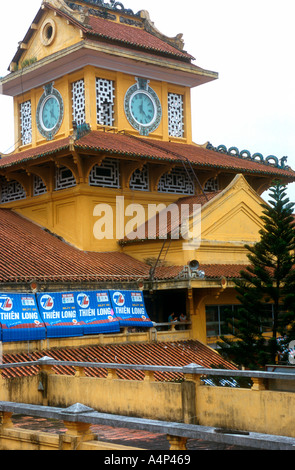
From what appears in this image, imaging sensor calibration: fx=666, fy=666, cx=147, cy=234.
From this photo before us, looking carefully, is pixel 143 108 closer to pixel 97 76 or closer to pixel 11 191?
pixel 97 76

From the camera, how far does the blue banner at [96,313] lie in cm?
1717

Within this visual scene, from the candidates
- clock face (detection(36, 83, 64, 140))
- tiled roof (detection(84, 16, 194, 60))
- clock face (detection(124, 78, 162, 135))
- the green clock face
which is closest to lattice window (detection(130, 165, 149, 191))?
clock face (detection(124, 78, 162, 135))

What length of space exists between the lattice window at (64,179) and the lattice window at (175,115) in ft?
17.2

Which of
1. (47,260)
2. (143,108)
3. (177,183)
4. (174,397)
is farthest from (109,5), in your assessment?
(174,397)

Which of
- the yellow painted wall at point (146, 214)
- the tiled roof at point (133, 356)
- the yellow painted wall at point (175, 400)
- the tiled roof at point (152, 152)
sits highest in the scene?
the tiled roof at point (152, 152)

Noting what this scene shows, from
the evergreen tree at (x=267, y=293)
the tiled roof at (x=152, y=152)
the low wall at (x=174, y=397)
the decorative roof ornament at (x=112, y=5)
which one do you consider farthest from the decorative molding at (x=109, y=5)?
the low wall at (x=174, y=397)

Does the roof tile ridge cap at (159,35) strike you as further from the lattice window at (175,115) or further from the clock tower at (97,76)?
the lattice window at (175,115)

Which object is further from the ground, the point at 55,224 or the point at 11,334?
the point at 55,224

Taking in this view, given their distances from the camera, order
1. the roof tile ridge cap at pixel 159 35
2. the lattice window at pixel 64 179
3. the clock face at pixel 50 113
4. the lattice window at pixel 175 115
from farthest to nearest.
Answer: the roof tile ridge cap at pixel 159 35, the lattice window at pixel 175 115, the clock face at pixel 50 113, the lattice window at pixel 64 179

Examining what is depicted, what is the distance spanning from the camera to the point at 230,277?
19.7 meters

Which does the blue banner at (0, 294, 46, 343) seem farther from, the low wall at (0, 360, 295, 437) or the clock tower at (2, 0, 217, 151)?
the clock tower at (2, 0, 217, 151)

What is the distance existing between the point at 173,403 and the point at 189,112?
16389 millimetres
